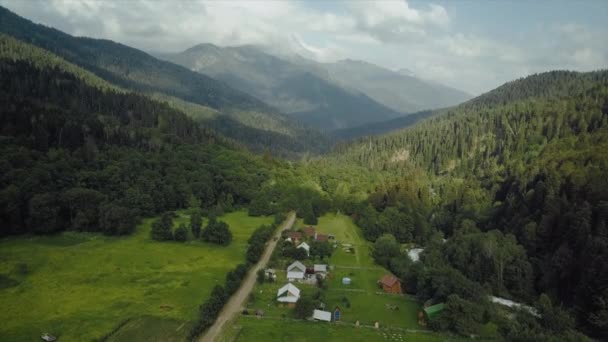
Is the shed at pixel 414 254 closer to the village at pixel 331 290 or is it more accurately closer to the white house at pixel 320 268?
the village at pixel 331 290

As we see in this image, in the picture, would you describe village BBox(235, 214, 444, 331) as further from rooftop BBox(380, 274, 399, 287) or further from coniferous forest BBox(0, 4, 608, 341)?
coniferous forest BBox(0, 4, 608, 341)

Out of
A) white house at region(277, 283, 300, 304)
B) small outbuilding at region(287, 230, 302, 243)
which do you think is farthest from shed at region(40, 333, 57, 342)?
small outbuilding at region(287, 230, 302, 243)

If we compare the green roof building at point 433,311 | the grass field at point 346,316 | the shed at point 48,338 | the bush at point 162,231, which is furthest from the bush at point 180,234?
the green roof building at point 433,311

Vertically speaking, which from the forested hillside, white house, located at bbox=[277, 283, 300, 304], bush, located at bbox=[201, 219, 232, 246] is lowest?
white house, located at bbox=[277, 283, 300, 304]

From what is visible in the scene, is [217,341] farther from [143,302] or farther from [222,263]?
[222,263]

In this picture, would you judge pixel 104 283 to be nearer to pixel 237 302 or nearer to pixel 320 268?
pixel 237 302

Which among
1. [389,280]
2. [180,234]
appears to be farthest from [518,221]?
[180,234]
